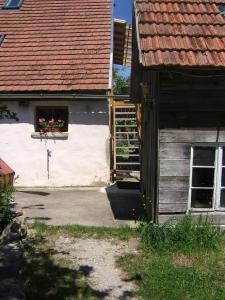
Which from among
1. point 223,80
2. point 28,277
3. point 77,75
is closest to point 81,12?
point 77,75

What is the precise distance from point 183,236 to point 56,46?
8.75 metres

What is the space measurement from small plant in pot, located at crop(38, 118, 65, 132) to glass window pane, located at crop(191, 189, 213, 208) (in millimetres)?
5973

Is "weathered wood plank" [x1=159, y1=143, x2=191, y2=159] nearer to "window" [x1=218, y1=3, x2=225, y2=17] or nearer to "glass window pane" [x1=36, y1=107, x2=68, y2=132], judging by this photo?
"window" [x1=218, y1=3, x2=225, y2=17]

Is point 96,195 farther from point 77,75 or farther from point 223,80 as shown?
point 223,80

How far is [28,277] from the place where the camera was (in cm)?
524

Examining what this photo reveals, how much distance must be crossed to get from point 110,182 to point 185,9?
594 centimetres

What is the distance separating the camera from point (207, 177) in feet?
22.6

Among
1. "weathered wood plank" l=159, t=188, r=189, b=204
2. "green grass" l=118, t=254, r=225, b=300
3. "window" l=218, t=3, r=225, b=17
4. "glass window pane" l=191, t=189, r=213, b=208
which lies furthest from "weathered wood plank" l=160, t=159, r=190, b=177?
"window" l=218, t=3, r=225, b=17

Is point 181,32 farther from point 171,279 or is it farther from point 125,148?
point 125,148

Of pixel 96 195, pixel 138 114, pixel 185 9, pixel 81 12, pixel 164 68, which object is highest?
pixel 81 12

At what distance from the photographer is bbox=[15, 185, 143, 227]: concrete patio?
812cm

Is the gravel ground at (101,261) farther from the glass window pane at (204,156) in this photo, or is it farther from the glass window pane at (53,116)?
the glass window pane at (53,116)

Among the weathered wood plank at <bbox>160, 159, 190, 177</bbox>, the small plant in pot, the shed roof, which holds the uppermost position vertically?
the small plant in pot

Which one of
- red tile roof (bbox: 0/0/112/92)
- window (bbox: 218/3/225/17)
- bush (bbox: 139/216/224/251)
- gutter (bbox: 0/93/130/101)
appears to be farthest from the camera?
red tile roof (bbox: 0/0/112/92)
